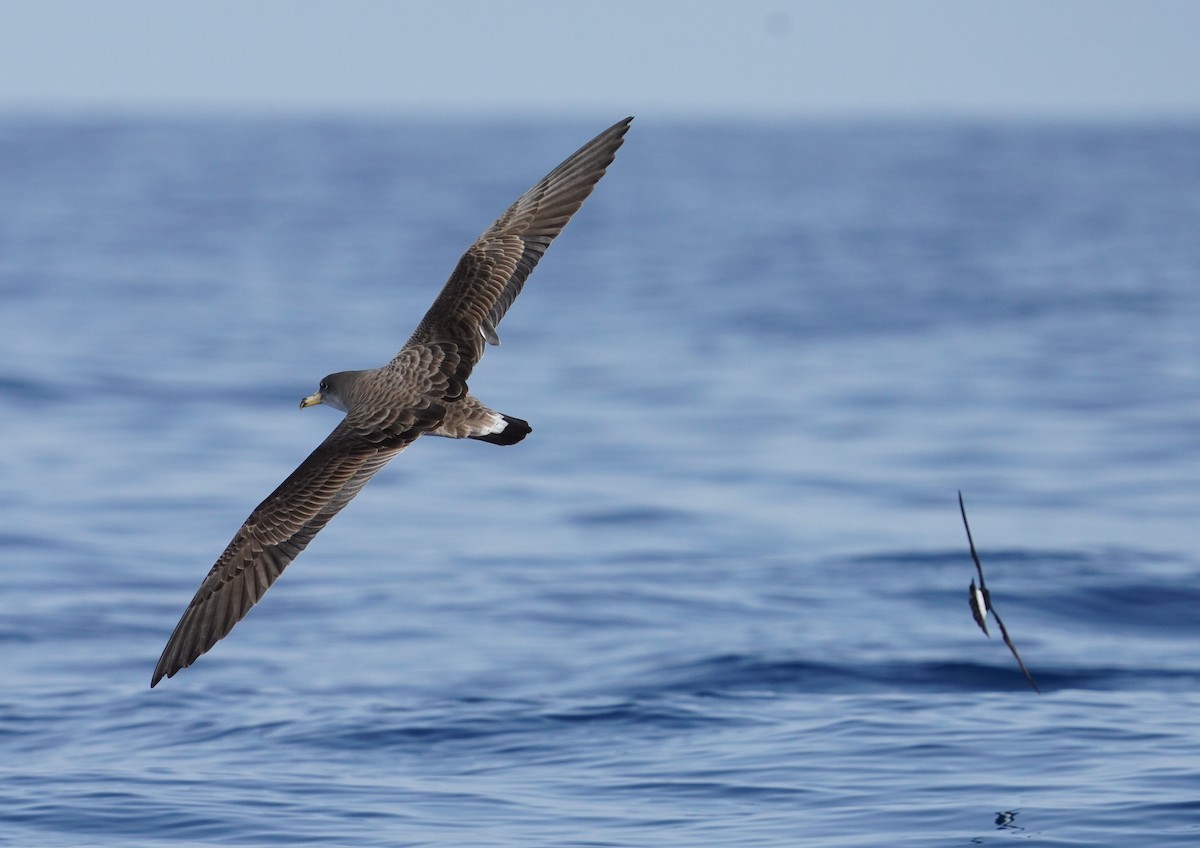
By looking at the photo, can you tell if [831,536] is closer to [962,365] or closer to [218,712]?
[218,712]

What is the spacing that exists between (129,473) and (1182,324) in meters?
20.6

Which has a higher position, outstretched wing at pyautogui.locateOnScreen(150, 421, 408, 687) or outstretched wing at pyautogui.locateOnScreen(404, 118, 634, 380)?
outstretched wing at pyautogui.locateOnScreen(404, 118, 634, 380)

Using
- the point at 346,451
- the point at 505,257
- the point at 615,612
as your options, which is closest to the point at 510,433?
the point at 346,451

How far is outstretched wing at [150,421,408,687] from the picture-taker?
8406 millimetres

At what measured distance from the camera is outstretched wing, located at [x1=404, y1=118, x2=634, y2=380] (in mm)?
9297

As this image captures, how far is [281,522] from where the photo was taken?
27.9 ft

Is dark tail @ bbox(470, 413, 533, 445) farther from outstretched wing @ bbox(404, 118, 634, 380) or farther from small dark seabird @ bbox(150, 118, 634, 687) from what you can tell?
outstretched wing @ bbox(404, 118, 634, 380)

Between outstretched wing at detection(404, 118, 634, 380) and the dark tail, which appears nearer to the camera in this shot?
the dark tail

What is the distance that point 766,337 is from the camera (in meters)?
32.2

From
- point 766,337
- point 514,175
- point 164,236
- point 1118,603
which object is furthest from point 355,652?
point 514,175

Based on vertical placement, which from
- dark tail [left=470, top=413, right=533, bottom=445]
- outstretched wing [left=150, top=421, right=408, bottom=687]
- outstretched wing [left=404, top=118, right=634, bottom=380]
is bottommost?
outstretched wing [left=150, top=421, right=408, bottom=687]

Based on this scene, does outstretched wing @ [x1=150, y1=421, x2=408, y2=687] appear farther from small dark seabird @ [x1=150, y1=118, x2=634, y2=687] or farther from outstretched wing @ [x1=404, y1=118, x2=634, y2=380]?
outstretched wing @ [x1=404, y1=118, x2=634, y2=380]

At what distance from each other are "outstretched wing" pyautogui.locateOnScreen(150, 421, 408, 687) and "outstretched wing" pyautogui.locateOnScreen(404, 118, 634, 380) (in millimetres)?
766

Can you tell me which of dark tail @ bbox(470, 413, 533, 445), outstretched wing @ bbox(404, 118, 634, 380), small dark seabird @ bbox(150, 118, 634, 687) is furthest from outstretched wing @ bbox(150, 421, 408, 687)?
outstretched wing @ bbox(404, 118, 634, 380)
